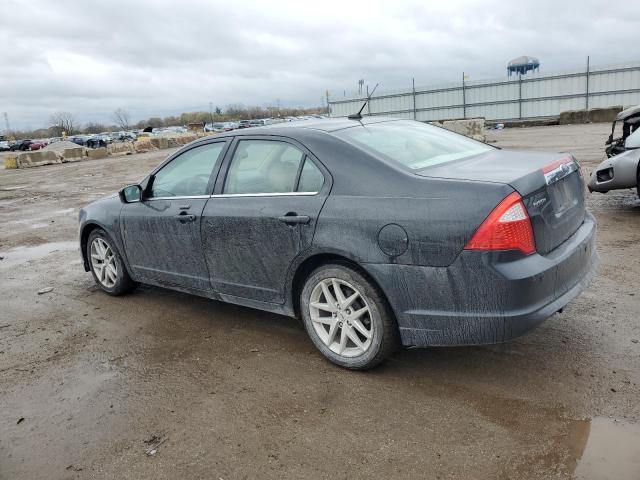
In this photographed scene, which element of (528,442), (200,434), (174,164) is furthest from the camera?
(174,164)

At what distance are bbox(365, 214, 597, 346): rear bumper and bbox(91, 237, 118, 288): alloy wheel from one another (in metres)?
3.24

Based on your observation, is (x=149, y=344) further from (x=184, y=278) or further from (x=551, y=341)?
(x=551, y=341)

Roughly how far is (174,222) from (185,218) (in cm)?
17

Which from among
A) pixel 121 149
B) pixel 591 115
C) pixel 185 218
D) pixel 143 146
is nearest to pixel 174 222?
pixel 185 218

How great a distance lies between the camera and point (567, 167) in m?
3.50

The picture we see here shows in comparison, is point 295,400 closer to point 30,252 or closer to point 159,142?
point 30,252

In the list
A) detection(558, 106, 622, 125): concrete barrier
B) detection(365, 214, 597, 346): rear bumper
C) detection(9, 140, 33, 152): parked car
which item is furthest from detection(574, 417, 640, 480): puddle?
detection(9, 140, 33, 152): parked car

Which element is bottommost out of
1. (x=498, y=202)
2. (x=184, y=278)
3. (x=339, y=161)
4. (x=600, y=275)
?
(x=600, y=275)

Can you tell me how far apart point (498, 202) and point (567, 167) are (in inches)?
36.9

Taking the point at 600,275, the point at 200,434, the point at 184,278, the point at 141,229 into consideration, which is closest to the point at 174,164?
the point at 141,229

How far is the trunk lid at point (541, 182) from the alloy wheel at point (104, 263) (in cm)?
348

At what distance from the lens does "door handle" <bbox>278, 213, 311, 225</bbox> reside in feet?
11.5

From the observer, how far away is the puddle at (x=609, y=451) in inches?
96.1

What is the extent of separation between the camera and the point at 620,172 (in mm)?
7336
